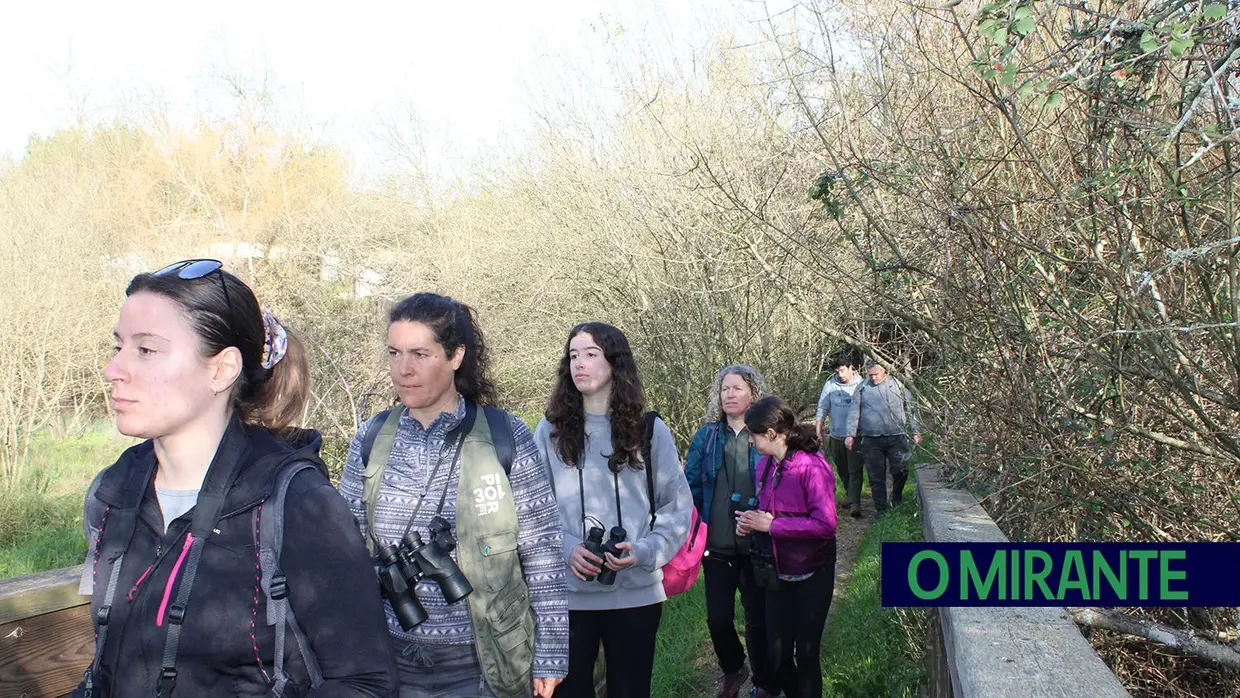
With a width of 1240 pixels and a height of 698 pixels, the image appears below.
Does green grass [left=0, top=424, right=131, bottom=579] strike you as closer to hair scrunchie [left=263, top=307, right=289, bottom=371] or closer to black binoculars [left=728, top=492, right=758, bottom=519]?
black binoculars [left=728, top=492, right=758, bottom=519]

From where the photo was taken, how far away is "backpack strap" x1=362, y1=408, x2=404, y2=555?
296 centimetres

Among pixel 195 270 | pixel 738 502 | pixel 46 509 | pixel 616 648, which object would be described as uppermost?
pixel 195 270

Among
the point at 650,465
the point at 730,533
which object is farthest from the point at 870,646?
the point at 650,465

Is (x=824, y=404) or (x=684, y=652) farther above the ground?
(x=824, y=404)

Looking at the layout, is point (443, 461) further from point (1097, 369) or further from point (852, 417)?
point (852, 417)

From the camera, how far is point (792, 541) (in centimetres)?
495

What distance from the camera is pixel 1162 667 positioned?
12.9 feet

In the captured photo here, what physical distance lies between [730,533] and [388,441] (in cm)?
282

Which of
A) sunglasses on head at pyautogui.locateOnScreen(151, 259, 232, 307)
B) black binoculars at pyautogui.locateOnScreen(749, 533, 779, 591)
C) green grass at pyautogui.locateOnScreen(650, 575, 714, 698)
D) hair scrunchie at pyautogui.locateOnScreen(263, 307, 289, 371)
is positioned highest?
sunglasses on head at pyautogui.locateOnScreen(151, 259, 232, 307)

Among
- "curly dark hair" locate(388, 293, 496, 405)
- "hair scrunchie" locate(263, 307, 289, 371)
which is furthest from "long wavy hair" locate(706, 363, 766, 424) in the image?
"hair scrunchie" locate(263, 307, 289, 371)

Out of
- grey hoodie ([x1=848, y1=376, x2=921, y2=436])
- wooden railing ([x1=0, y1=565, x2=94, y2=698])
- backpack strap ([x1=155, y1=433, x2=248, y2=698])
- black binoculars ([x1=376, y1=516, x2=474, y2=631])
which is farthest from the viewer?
grey hoodie ([x1=848, y1=376, x2=921, y2=436])

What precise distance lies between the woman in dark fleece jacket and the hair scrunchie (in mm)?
70

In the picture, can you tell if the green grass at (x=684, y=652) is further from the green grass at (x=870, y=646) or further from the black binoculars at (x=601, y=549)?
the black binoculars at (x=601, y=549)

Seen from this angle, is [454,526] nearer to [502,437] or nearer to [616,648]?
[502,437]
